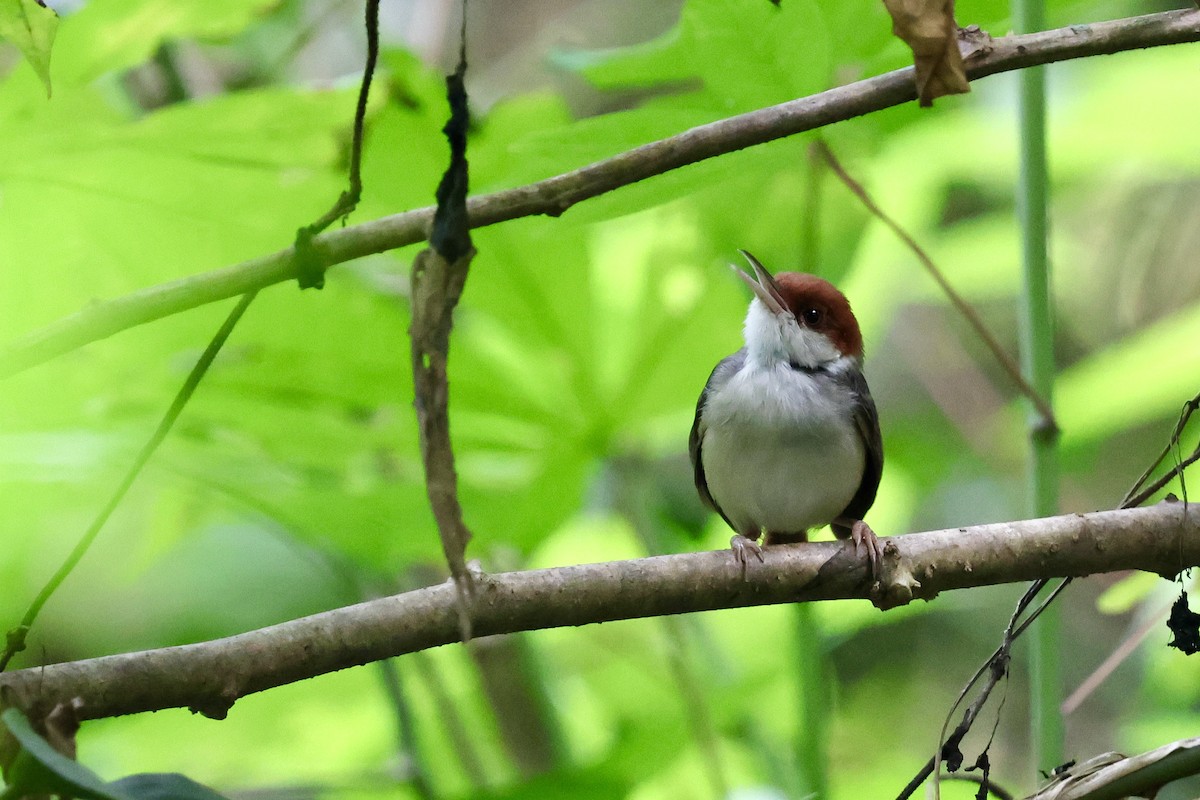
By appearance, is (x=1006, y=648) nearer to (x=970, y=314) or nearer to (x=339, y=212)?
(x=970, y=314)

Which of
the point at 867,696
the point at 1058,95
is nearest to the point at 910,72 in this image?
the point at 1058,95

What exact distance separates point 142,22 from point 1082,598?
17.8 feet

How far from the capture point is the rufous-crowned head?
9.59 feet

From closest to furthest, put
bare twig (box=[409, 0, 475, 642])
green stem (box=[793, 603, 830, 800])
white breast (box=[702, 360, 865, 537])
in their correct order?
bare twig (box=[409, 0, 475, 642]) → green stem (box=[793, 603, 830, 800]) → white breast (box=[702, 360, 865, 537])

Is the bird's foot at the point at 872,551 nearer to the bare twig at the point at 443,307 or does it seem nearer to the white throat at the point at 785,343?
the bare twig at the point at 443,307

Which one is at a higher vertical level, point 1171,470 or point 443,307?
point 443,307

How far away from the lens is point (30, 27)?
1.23 m

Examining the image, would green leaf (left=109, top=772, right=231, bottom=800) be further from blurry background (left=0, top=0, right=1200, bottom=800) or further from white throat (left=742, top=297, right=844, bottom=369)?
white throat (left=742, top=297, right=844, bottom=369)

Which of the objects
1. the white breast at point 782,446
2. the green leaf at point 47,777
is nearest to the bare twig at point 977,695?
the green leaf at point 47,777

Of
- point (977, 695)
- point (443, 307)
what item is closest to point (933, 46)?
point (443, 307)

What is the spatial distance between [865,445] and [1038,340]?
104 cm

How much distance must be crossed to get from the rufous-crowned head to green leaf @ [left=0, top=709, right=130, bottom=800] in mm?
2213

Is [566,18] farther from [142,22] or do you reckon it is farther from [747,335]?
[142,22]

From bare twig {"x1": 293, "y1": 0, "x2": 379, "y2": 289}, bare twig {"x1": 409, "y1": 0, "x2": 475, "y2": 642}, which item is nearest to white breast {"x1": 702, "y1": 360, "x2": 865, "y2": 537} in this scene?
bare twig {"x1": 293, "y1": 0, "x2": 379, "y2": 289}
